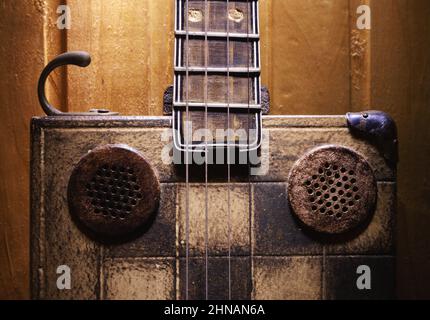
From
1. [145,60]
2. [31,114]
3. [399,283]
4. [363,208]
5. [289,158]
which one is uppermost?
[145,60]

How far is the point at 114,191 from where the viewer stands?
3.64 ft

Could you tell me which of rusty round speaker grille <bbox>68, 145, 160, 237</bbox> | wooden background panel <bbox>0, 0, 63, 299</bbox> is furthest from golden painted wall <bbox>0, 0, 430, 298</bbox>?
rusty round speaker grille <bbox>68, 145, 160, 237</bbox>

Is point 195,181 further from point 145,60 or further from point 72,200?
point 145,60

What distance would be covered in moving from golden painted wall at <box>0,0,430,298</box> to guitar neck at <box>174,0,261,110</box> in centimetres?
24

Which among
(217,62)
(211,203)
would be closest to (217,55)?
(217,62)

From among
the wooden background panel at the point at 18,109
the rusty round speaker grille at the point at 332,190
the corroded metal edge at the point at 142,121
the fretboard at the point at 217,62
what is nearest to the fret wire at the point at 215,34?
the fretboard at the point at 217,62

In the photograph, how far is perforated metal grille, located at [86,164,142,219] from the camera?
1101 millimetres

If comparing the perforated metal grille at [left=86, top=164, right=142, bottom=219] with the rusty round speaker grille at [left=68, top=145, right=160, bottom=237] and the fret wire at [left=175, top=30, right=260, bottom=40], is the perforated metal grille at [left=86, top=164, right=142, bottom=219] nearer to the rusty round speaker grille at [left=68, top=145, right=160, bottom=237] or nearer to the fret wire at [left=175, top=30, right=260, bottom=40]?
the rusty round speaker grille at [left=68, top=145, right=160, bottom=237]

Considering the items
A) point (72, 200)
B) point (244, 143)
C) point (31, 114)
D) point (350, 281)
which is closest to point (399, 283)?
point (350, 281)

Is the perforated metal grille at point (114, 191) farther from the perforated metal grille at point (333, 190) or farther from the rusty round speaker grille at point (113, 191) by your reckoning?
the perforated metal grille at point (333, 190)

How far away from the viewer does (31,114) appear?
4.44 feet

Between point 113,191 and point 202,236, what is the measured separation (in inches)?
8.7

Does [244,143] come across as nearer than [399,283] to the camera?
Yes

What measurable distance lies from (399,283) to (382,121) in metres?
0.54
